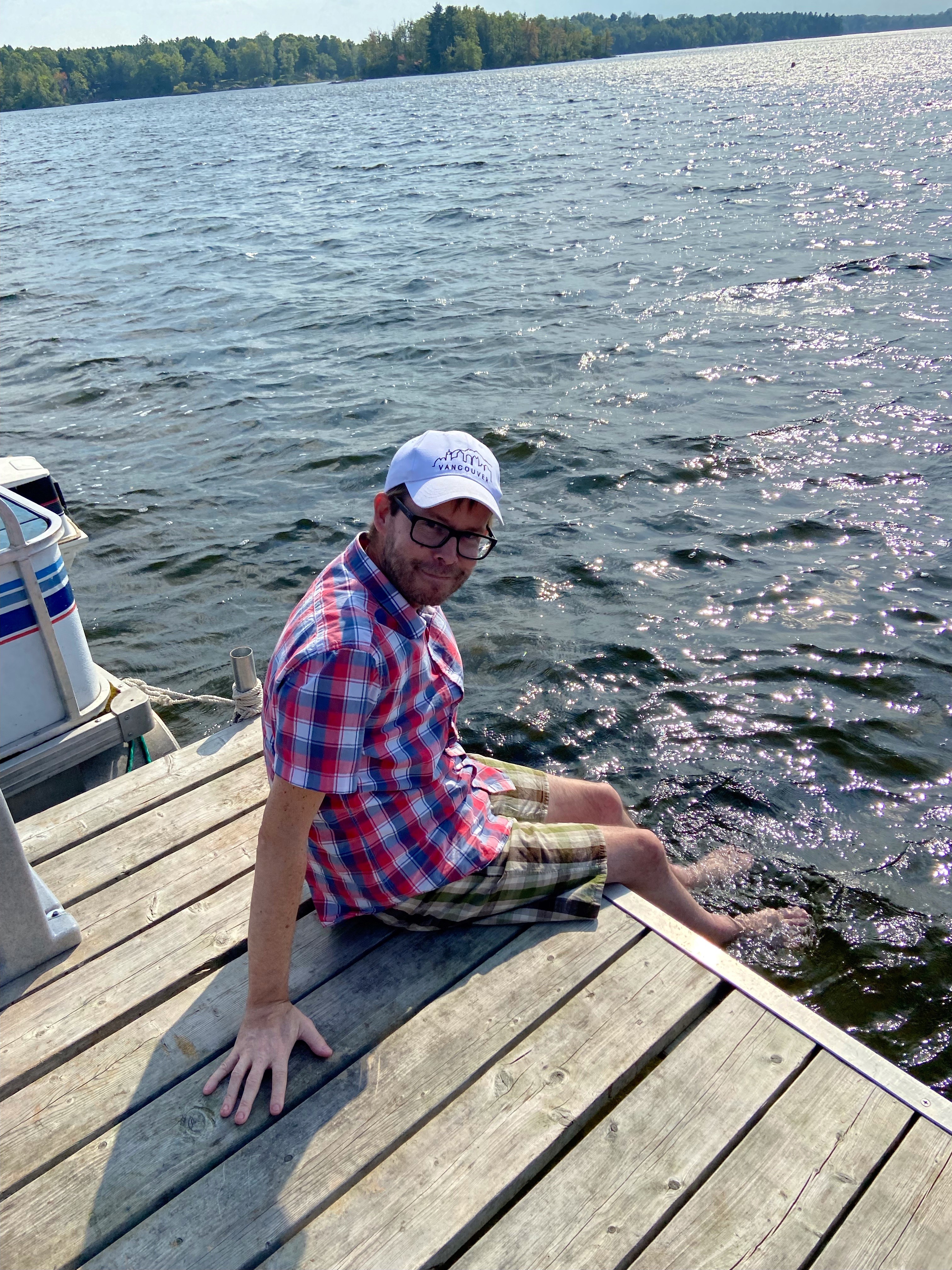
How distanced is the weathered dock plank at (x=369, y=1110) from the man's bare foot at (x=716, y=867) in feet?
5.07

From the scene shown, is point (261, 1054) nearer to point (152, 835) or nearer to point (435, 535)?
point (152, 835)

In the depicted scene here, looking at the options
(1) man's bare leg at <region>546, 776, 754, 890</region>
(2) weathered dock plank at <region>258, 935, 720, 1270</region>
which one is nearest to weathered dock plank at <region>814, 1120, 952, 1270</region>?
(2) weathered dock plank at <region>258, 935, 720, 1270</region>

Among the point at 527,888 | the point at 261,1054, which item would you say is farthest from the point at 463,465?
the point at 261,1054

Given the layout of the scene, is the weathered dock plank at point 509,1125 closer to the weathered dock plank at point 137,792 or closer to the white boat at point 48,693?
the weathered dock plank at point 137,792

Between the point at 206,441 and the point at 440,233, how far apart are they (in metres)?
11.9

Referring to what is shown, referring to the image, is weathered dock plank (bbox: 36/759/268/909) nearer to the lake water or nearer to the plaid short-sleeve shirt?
the plaid short-sleeve shirt

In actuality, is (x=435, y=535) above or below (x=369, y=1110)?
above

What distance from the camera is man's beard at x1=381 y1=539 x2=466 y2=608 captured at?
8.32 feet

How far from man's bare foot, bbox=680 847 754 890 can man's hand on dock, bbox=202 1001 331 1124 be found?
7.48 ft

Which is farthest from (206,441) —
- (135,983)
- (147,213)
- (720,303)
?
(147,213)

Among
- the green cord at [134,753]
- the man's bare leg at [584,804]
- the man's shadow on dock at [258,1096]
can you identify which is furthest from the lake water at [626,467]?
the man's shadow on dock at [258,1096]

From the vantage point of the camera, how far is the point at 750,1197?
2307mm

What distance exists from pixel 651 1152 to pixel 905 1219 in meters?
0.57

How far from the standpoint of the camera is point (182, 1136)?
2414mm
